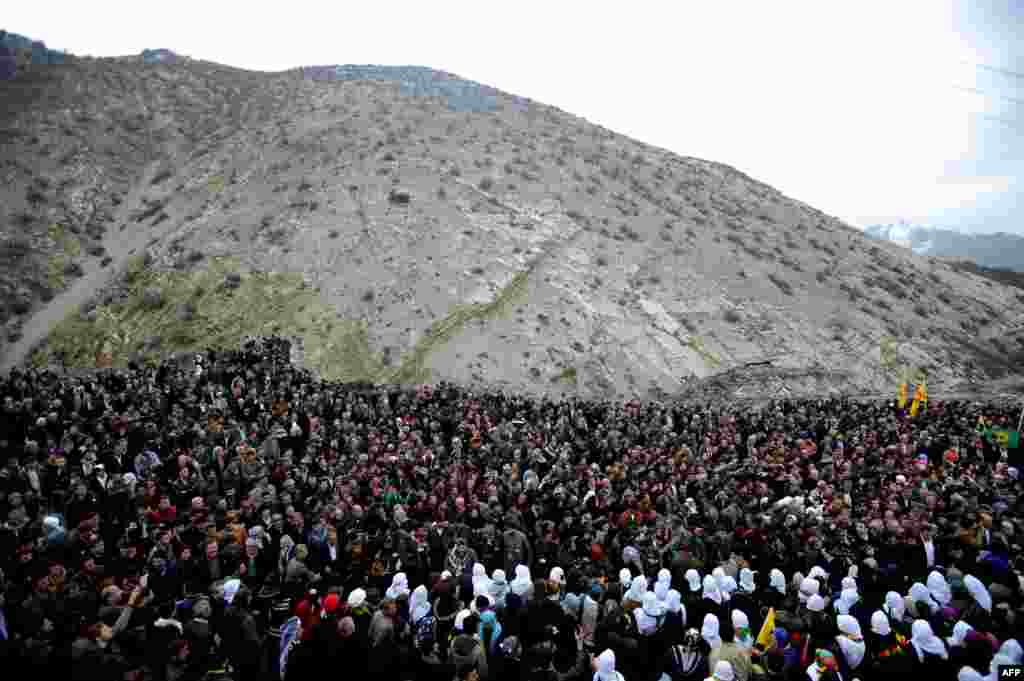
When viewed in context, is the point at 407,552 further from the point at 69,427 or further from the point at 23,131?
the point at 23,131

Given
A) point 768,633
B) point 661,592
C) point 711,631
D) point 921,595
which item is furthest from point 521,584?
point 921,595

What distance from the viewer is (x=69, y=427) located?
13.7 m

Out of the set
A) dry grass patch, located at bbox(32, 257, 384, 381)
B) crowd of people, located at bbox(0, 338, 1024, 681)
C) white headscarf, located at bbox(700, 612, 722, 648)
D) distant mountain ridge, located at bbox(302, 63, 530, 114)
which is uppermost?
distant mountain ridge, located at bbox(302, 63, 530, 114)

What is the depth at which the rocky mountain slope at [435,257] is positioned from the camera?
29562 mm

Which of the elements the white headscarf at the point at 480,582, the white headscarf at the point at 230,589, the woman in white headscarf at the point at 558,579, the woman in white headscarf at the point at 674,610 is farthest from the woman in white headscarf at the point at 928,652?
the white headscarf at the point at 230,589

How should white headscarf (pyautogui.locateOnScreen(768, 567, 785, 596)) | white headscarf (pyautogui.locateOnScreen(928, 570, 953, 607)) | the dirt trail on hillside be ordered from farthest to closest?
the dirt trail on hillside
white headscarf (pyautogui.locateOnScreen(768, 567, 785, 596))
white headscarf (pyautogui.locateOnScreen(928, 570, 953, 607))

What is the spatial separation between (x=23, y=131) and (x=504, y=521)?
5330cm

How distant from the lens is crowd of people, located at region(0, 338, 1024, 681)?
6.73 metres

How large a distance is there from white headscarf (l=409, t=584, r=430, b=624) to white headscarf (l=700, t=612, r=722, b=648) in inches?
124

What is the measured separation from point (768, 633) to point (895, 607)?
1779 millimetres

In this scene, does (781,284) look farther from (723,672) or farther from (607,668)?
(607,668)

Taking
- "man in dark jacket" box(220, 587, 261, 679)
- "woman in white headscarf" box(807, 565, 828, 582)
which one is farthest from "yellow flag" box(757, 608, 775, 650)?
"man in dark jacket" box(220, 587, 261, 679)

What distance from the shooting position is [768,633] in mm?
7117

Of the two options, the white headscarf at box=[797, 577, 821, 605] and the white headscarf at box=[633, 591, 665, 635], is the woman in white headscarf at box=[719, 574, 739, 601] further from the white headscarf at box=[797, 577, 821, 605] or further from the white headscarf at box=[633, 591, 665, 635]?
the white headscarf at box=[633, 591, 665, 635]
